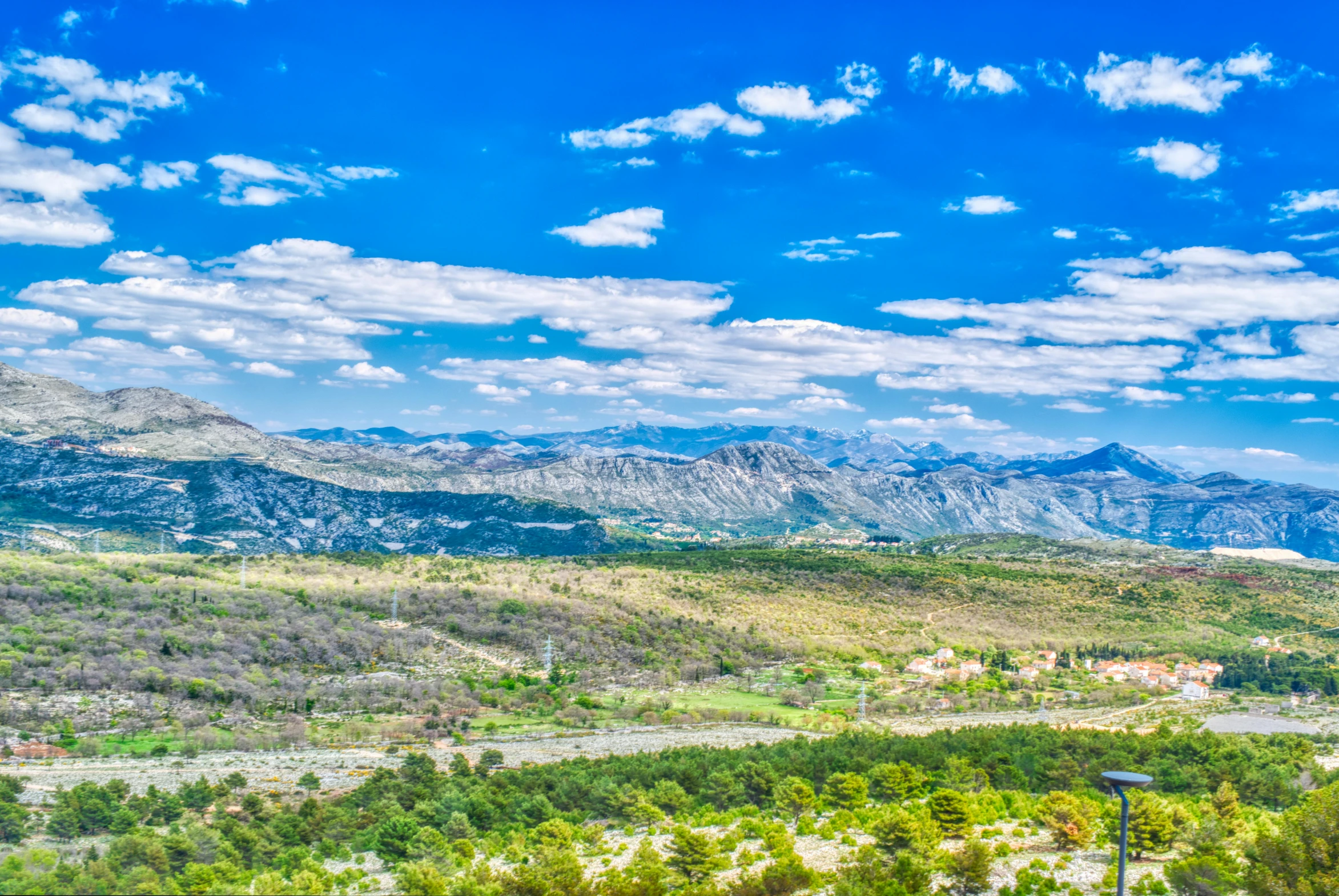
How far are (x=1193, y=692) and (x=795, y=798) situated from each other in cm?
6096

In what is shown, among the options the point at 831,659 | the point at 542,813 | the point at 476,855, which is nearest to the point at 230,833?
the point at 476,855

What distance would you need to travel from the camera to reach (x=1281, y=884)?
2356cm

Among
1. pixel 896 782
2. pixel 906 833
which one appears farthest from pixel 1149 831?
pixel 896 782

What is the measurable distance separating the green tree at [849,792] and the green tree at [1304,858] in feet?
58.9

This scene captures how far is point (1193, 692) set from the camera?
82.0 meters

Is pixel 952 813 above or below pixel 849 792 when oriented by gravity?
above

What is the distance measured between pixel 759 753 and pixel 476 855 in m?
21.5

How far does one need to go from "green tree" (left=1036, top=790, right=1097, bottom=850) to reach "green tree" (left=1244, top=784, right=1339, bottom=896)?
871cm

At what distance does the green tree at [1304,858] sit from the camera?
23250 millimetres

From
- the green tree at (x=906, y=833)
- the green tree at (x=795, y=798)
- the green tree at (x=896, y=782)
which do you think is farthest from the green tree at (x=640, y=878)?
the green tree at (x=896, y=782)

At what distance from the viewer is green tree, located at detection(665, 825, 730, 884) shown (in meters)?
30.1

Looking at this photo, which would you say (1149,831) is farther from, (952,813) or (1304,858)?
(1304,858)

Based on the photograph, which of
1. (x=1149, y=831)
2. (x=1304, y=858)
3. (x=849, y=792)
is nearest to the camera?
(x=1304, y=858)

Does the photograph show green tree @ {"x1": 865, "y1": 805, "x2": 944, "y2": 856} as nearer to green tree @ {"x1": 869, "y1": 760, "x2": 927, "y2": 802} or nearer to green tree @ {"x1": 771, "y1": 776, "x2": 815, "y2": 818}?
green tree @ {"x1": 771, "y1": 776, "x2": 815, "y2": 818}
